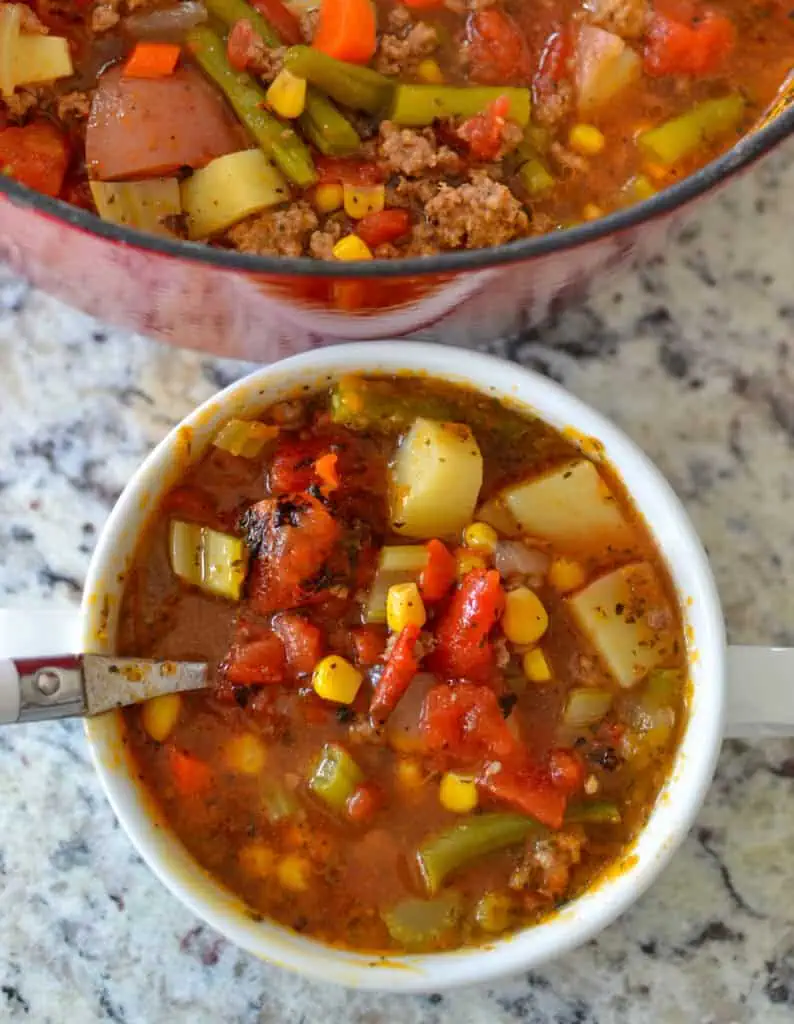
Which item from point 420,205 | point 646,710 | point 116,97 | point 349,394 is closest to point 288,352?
point 349,394

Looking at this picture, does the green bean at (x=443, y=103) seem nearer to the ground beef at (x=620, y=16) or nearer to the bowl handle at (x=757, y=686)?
the ground beef at (x=620, y=16)

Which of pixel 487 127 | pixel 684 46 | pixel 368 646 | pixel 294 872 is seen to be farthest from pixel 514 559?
pixel 684 46

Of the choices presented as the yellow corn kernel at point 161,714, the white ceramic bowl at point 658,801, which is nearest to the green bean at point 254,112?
the white ceramic bowl at point 658,801

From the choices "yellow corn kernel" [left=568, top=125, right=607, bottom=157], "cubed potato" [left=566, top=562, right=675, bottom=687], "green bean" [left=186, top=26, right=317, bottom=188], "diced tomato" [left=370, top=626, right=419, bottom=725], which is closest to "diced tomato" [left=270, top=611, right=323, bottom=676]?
"diced tomato" [left=370, top=626, right=419, bottom=725]

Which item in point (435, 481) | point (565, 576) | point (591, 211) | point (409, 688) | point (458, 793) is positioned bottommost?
point (458, 793)

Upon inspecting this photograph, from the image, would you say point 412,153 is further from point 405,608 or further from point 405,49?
point 405,608

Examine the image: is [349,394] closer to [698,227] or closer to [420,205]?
[420,205]
